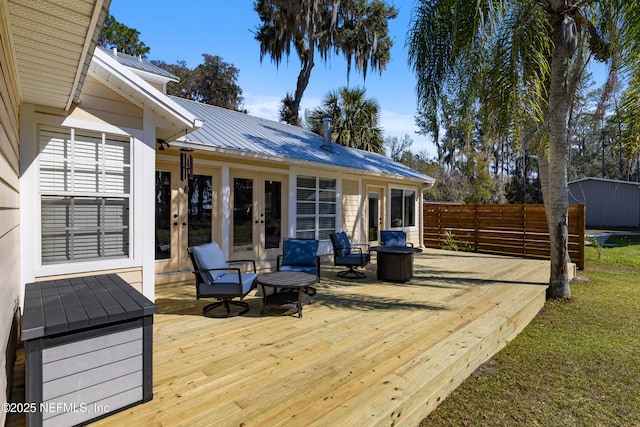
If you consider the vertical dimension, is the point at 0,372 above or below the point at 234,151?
below

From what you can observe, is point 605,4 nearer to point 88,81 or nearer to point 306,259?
point 306,259

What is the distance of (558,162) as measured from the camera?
5695 millimetres

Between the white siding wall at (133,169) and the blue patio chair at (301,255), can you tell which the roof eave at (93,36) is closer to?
the white siding wall at (133,169)

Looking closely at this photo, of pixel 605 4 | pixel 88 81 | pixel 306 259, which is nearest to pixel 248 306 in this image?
pixel 306 259

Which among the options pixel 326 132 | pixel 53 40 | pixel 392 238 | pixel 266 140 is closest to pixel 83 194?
pixel 53 40

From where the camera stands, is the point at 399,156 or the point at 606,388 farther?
the point at 399,156

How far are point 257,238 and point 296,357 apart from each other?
4.27m

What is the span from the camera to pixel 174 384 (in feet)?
8.61

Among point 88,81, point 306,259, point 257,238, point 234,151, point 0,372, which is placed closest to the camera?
point 0,372

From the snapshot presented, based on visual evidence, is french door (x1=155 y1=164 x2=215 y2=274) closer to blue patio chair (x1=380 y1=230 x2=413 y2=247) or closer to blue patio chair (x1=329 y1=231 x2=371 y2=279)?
blue patio chair (x1=329 y1=231 x2=371 y2=279)

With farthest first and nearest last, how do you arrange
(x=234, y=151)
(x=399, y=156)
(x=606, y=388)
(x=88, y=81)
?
(x=399, y=156), (x=234, y=151), (x=88, y=81), (x=606, y=388)

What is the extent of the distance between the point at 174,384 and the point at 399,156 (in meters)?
27.5

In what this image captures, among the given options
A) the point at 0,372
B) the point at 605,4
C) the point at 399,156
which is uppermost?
the point at 399,156

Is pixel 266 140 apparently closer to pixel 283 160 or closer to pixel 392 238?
pixel 283 160
